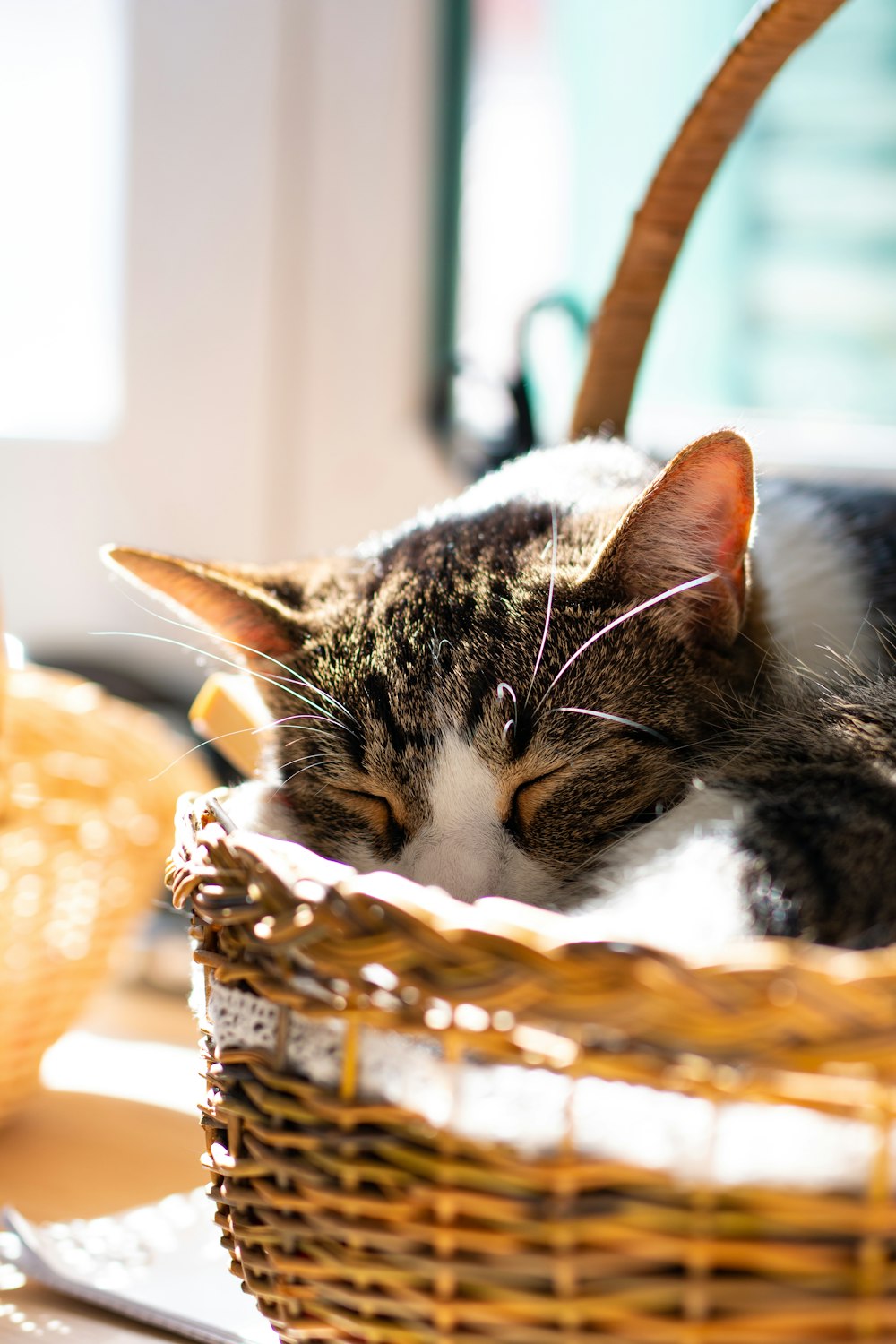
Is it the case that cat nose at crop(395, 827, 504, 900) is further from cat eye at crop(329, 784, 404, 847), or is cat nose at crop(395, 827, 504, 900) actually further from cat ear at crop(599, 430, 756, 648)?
cat ear at crop(599, 430, 756, 648)

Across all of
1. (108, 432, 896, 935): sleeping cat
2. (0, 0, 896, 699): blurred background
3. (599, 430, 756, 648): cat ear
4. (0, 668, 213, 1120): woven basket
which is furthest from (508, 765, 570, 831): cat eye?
(0, 0, 896, 699): blurred background

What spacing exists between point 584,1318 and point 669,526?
35 centimetres

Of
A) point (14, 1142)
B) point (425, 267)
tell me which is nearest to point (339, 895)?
point (14, 1142)

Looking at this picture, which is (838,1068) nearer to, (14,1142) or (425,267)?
(14,1142)

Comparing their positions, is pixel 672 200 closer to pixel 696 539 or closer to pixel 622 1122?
pixel 696 539

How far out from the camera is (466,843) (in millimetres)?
595

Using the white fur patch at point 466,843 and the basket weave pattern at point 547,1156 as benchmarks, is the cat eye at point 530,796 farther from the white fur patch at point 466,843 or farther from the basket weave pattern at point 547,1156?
the basket weave pattern at point 547,1156

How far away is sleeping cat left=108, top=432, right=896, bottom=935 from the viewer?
0.59 meters

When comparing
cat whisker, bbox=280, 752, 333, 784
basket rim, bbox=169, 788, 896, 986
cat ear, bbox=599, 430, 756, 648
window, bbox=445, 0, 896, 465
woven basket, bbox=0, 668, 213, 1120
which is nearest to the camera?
basket rim, bbox=169, 788, 896, 986

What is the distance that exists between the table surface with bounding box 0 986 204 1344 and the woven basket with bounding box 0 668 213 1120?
2.0 inches

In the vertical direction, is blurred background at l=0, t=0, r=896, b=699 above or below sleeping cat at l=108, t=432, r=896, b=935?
above

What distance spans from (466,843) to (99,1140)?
432 mm

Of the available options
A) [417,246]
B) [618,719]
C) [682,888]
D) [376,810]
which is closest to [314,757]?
[376,810]

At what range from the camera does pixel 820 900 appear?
42 cm
